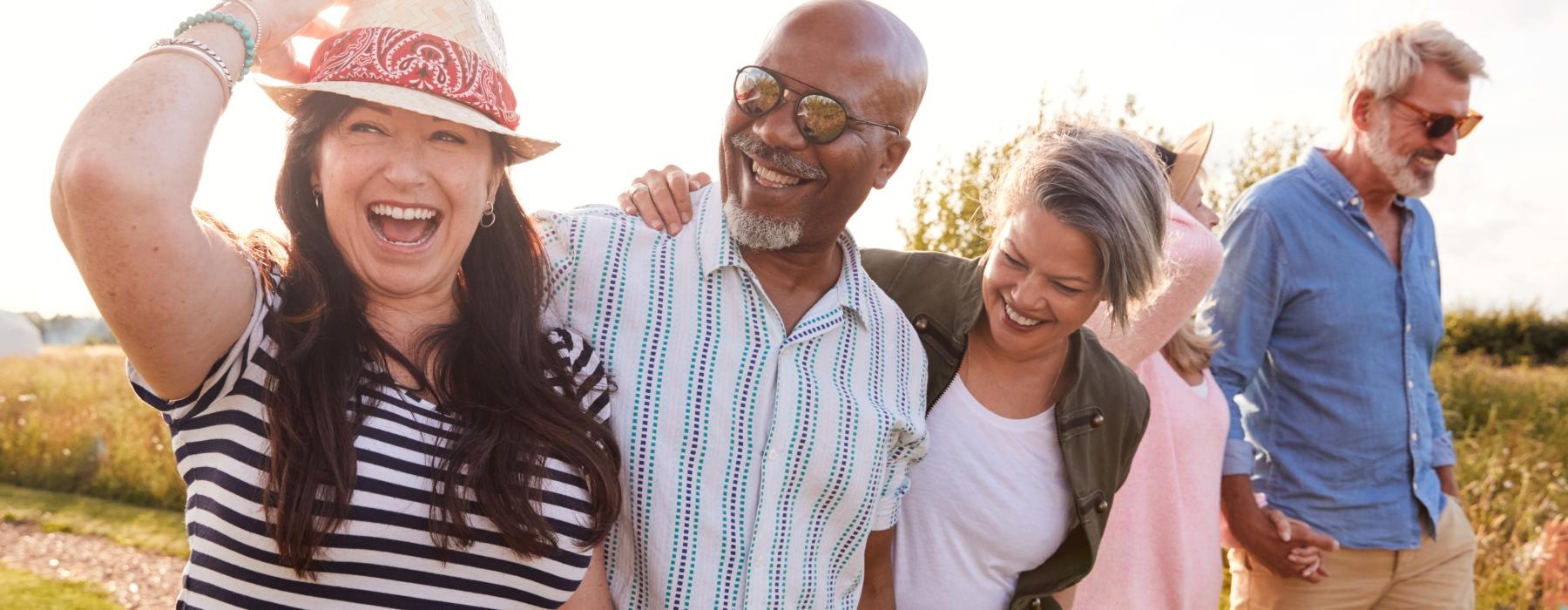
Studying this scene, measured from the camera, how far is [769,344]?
2625 mm

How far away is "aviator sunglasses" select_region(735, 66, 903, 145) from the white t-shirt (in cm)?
85

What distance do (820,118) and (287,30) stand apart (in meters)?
1.14

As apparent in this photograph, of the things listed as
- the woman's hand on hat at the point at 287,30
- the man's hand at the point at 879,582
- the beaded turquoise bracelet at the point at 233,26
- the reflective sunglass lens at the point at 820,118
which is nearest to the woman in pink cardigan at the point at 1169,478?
the man's hand at the point at 879,582

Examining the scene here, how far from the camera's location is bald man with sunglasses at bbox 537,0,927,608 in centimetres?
248

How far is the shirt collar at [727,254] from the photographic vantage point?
2.63 m

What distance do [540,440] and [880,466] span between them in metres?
0.88

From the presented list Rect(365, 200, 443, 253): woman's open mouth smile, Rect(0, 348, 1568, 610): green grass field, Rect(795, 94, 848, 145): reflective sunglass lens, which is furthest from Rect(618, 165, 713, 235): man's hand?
Rect(0, 348, 1568, 610): green grass field

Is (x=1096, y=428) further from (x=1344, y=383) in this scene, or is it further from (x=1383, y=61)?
(x=1383, y=61)

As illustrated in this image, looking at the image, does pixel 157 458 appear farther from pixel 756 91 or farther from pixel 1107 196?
pixel 1107 196

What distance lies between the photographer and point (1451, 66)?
15.6 feet

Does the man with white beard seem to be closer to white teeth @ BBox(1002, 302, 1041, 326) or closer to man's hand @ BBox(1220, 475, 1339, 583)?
man's hand @ BBox(1220, 475, 1339, 583)

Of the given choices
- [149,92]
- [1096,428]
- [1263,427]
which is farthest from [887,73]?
[1263,427]

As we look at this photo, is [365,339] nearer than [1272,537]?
Yes

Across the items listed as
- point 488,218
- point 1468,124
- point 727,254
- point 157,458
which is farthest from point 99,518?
point 1468,124
